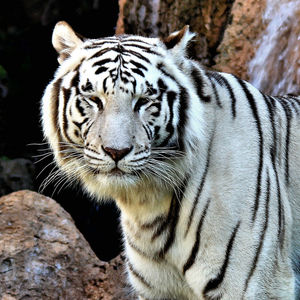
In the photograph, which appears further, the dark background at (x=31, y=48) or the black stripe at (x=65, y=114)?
the dark background at (x=31, y=48)

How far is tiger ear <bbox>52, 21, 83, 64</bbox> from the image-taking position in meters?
3.35

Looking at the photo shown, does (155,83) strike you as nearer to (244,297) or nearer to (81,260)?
(244,297)

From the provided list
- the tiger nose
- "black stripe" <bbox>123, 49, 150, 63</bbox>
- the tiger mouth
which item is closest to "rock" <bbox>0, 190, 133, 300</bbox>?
the tiger mouth

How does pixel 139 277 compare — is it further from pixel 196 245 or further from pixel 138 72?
pixel 138 72

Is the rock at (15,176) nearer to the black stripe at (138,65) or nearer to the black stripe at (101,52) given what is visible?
the black stripe at (101,52)

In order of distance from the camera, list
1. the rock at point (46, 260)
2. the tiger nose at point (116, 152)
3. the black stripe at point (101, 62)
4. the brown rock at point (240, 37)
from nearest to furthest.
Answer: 1. the tiger nose at point (116, 152)
2. the black stripe at point (101, 62)
3. the rock at point (46, 260)
4. the brown rock at point (240, 37)

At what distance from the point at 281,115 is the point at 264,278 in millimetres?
954

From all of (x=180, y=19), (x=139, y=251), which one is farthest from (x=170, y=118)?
(x=180, y=19)

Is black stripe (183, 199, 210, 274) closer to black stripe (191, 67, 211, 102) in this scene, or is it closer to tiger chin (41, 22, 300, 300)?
tiger chin (41, 22, 300, 300)

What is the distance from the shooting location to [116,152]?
2.94m

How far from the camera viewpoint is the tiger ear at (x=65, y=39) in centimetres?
335

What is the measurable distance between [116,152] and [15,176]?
4.67m

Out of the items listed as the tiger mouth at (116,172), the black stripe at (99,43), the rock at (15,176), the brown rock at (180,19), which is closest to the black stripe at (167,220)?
the tiger mouth at (116,172)

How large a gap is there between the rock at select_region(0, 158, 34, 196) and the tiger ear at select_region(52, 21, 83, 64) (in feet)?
13.7
